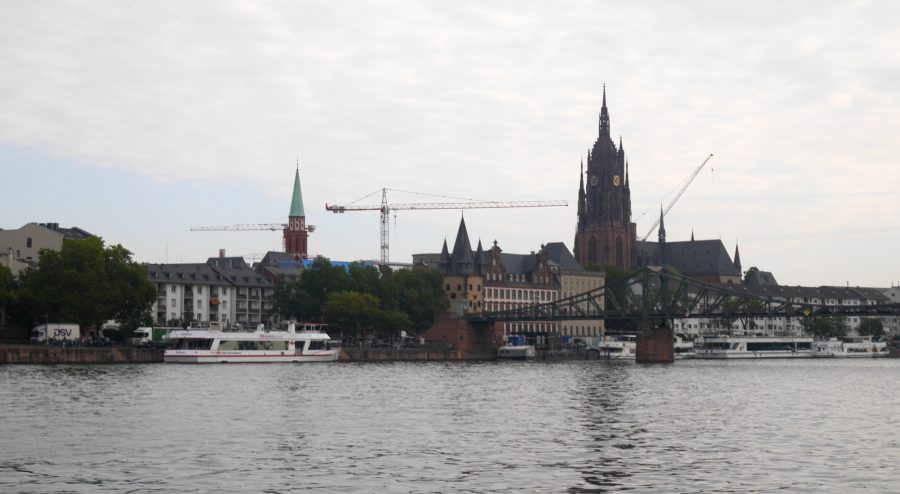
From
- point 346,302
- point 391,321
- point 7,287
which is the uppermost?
point 7,287

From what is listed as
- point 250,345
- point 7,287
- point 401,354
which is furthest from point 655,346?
point 7,287

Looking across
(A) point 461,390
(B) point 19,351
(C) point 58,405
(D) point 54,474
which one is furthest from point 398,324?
(D) point 54,474

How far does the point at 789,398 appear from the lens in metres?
84.8

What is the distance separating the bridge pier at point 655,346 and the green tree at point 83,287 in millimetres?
68943

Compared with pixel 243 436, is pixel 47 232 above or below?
above

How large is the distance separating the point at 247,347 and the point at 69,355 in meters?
24.4

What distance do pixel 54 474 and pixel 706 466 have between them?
21624mm

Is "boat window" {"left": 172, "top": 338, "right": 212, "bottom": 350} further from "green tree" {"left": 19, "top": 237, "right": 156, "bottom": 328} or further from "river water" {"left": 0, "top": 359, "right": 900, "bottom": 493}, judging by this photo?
"river water" {"left": 0, "top": 359, "right": 900, "bottom": 493}

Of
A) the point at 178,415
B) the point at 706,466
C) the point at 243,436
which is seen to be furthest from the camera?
the point at 178,415

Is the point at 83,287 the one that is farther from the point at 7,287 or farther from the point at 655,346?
the point at 655,346

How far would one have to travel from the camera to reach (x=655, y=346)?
596 ft

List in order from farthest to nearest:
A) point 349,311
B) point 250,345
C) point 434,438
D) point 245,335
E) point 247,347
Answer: point 349,311 < point 250,345 < point 247,347 < point 245,335 < point 434,438

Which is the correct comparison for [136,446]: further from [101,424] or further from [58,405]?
[58,405]

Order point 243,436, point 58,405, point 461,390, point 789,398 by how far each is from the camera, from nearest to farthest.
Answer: point 243,436 → point 58,405 → point 789,398 → point 461,390
